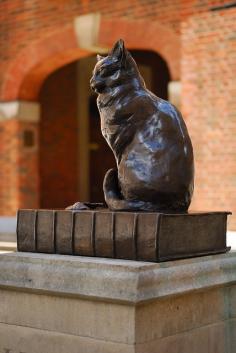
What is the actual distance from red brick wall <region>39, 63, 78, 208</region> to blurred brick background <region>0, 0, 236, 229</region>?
19mm

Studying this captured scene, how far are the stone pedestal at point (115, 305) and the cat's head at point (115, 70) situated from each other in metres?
0.84

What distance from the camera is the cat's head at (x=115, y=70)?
3100mm

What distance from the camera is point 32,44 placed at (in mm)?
10055

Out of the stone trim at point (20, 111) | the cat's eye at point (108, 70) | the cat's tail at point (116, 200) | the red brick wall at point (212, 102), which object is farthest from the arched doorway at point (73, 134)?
the cat's eye at point (108, 70)

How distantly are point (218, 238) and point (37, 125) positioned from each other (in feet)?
25.6

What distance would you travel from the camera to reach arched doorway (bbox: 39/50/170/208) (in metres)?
12.1

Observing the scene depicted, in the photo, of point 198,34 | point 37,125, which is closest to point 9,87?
point 37,125

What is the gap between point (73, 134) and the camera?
1251cm

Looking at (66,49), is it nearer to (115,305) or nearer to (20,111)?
(20,111)

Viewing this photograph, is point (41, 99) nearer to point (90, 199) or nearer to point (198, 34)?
point (90, 199)

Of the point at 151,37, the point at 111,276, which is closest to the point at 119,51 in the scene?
the point at 111,276

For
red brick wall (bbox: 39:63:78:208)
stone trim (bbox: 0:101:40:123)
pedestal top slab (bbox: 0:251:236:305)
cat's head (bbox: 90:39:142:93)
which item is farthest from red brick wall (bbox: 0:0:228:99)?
pedestal top slab (bbox: 0:251:236:305)

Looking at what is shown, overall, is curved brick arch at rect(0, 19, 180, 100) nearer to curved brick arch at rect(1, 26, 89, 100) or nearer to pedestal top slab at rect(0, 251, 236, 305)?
curved brick arch at rect(1, 26, 89, 100)

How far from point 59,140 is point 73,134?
0.36 meters
